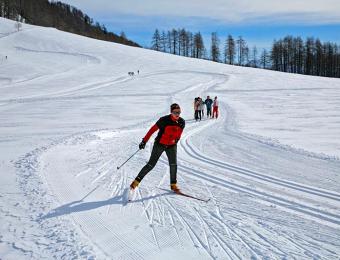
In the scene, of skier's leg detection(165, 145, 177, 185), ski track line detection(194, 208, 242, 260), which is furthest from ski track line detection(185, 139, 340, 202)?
ski track line detection(194, 208, 242, 260)

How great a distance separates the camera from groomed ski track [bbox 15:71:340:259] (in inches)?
195

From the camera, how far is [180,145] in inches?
507

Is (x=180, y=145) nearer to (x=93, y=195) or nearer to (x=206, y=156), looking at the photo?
(x=206, y=156)

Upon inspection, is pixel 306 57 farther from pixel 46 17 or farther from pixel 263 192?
pixel 263 192

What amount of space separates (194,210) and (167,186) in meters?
1.58

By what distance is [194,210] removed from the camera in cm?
635

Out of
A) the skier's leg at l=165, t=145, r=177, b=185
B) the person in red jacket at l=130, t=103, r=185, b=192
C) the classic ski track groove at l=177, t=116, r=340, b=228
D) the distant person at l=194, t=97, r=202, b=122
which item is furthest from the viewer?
the distant person at l=194, t=97, r=202, b=122

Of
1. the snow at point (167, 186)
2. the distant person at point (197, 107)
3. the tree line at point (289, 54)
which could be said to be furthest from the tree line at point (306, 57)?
the distant person at point (197, 107)

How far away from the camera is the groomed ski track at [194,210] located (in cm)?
496

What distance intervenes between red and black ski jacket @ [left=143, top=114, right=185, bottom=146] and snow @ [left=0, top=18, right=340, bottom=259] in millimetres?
1119

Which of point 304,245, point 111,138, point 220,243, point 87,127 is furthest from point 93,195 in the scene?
point 87,127

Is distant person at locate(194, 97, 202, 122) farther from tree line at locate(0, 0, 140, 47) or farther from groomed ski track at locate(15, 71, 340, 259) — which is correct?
tree line at locate(0, 0, 140, 47)

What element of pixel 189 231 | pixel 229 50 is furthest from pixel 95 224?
pixel 229 50

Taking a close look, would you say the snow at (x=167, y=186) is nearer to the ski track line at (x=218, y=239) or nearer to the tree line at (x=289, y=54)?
the ski track line at (x=218, y=239)
